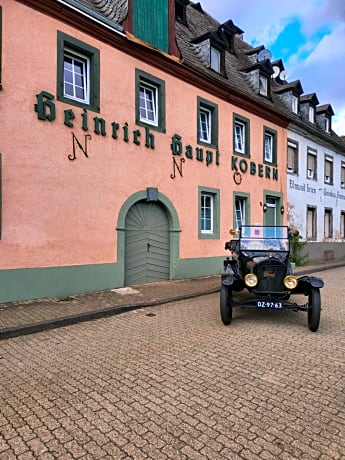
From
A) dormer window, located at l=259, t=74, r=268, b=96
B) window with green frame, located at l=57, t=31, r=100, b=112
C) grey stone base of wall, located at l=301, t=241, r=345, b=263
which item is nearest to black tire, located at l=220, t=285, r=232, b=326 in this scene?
window with green frame, located at l=57, t=31, r=100, b=112

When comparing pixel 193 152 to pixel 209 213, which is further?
pixel 209 213

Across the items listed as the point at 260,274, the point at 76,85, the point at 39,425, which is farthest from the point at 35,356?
the point at 76,85

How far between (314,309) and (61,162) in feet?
19.8

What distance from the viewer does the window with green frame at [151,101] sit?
965 cm

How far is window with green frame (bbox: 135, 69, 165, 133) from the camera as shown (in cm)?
965

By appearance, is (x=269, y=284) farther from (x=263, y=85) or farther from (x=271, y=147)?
(x=263, y=85)

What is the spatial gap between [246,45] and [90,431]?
71.0ft

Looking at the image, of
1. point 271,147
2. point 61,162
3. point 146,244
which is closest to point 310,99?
point 271,147

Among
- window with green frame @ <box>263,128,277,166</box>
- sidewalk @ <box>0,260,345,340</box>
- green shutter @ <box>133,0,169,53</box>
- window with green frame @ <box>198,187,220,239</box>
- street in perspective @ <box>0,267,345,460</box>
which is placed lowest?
street in perspective @ <box>0,267,345,460</box>

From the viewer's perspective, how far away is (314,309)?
5.40 meters

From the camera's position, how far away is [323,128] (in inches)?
790

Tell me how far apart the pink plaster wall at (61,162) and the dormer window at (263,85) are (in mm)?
5780

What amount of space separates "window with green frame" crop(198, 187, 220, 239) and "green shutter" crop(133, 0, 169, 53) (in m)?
4.73

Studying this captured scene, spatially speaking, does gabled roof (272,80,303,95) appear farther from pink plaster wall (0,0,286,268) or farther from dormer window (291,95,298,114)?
pink plaster wall (0,0,286,268)
